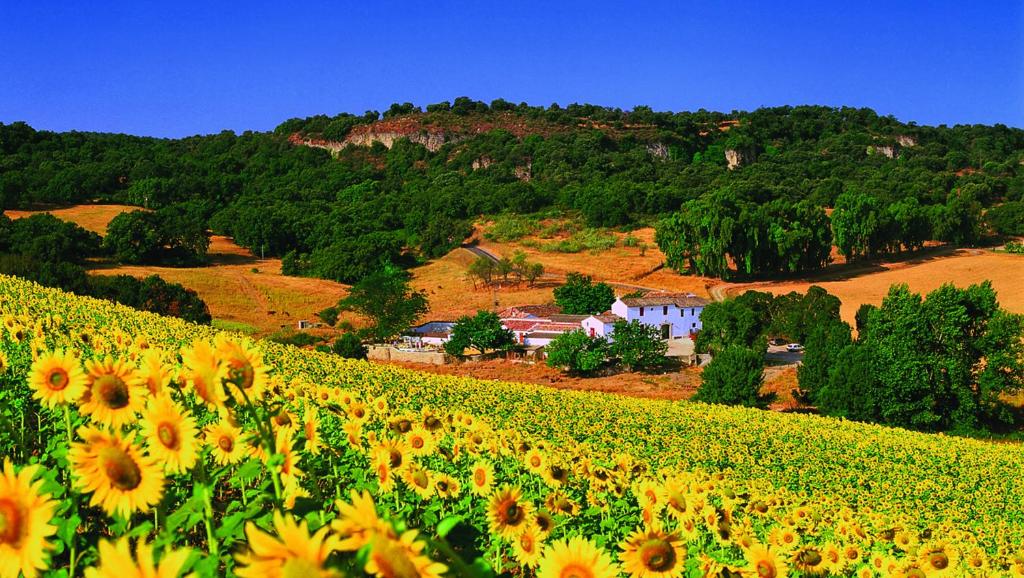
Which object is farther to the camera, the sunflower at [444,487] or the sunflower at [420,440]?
the sunflower at [420,440]

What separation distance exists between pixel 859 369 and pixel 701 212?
125 ft

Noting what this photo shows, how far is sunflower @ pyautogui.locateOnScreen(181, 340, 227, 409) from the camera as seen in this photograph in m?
2.20

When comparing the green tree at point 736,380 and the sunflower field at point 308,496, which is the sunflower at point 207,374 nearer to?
the sunflower field at point 308,496

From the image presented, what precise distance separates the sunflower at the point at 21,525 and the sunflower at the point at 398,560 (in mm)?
791

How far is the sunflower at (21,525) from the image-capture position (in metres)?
1.55

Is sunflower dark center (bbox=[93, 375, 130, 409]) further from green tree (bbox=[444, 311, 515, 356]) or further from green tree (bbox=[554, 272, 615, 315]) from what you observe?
green tree (bbox=[554, 272, 615, 315])

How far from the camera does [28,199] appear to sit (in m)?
80.6

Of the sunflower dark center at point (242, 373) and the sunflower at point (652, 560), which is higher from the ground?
the sunflower dark center at point (242, 373)

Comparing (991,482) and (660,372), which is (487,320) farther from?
(991,482)

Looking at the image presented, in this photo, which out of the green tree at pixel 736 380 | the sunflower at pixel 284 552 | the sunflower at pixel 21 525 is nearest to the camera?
the sunflower at pixel 284 552

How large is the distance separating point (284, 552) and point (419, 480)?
1896 millimetres

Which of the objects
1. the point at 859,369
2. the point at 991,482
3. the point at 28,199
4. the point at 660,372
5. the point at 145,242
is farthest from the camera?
the point at 28,199

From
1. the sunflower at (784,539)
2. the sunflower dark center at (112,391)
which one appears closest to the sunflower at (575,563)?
the sunflower dark center at (112,391)

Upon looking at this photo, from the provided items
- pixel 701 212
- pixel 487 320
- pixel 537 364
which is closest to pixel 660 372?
pixel 537 364
